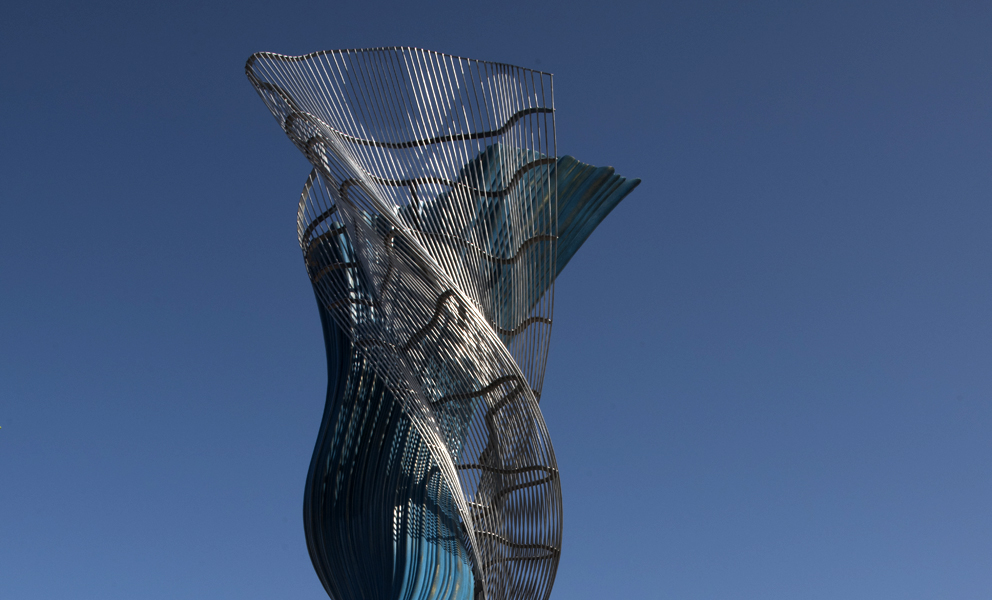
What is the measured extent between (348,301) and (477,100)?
120 inches

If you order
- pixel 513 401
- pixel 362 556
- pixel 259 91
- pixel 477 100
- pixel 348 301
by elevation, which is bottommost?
pixel 362 556

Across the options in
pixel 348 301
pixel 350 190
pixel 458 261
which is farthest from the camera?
pixel 348 301

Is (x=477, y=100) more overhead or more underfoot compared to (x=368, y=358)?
more overhead

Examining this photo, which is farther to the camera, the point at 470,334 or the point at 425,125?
the point at 425,125

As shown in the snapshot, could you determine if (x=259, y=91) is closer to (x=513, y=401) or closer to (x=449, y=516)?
(x=513, y=401)

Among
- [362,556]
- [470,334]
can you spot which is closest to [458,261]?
[470,334]

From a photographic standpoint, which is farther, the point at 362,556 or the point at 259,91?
the point at 362,556

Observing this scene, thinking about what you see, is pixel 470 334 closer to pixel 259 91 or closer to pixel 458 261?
pixel 458 261

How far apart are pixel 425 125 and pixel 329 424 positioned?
4.03 meters

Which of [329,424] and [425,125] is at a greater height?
[425,125]

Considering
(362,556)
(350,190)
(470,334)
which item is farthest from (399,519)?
(350,190)

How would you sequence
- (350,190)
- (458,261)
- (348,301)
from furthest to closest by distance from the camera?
1. (348,301)
2. (458,261)
3. (350,190)

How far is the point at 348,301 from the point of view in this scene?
41.3ft

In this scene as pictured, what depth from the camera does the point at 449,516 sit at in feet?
Result: 40.4
